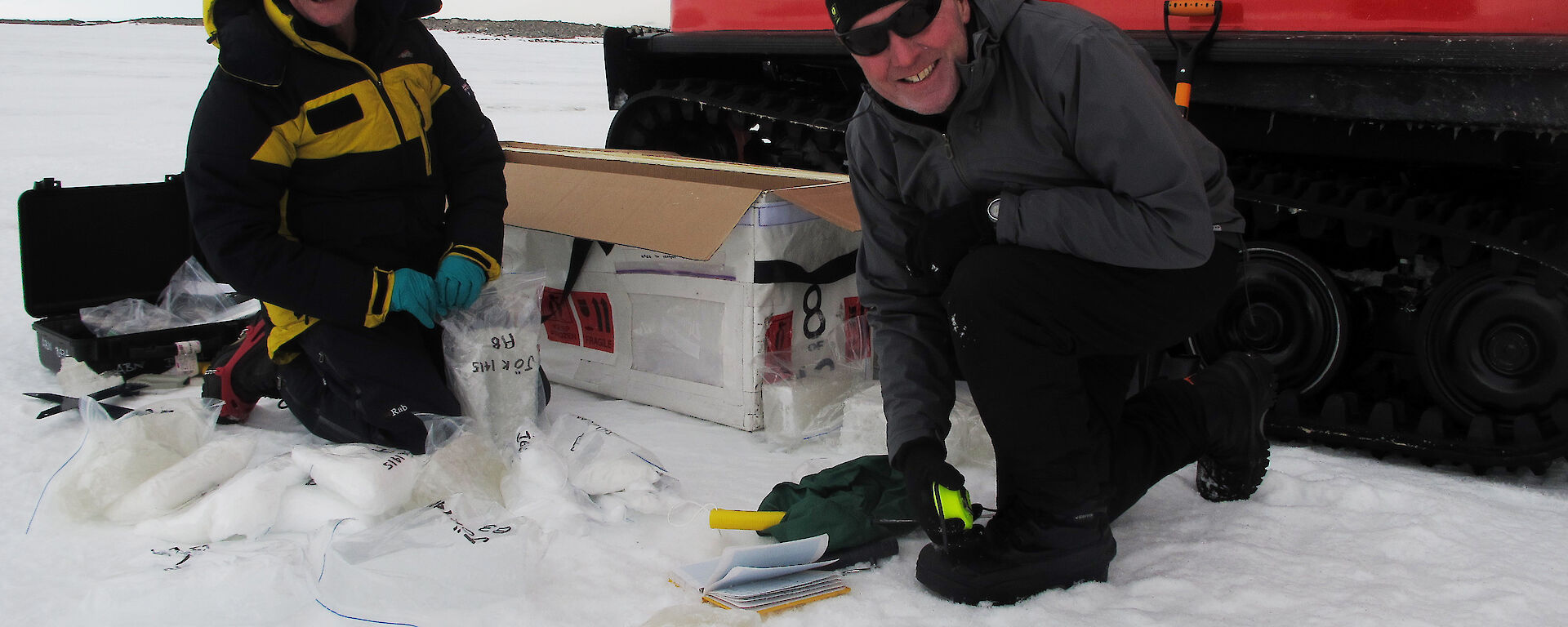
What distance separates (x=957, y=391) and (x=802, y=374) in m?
0.38

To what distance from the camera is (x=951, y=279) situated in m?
1.80

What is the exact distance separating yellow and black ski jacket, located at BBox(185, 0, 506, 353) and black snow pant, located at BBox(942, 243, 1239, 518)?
1.27 m

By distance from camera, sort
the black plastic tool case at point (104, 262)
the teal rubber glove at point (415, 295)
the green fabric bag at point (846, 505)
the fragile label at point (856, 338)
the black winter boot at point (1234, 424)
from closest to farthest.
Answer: the green fabric bag at point (846, 505), the black winter boot at point (1234, 424), the teal rubber glove at point (415, 295), the fragile label at point (856, 338), the black plastic tool case at point (104, 262)

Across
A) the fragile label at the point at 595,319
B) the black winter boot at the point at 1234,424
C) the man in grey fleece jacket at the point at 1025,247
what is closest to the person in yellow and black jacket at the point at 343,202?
the fragile label at the point at 595,319

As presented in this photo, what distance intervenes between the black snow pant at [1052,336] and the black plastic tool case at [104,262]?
2.29 m

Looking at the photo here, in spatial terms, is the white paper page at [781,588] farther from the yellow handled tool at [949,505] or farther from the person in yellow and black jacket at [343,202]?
the person in yellow and black jacket at [343,202]

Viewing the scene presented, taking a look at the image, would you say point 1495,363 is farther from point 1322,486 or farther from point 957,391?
point 957,391

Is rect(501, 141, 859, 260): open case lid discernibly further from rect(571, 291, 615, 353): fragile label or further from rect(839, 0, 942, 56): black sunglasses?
rect(839, 0, 942, 56): black sunglasses

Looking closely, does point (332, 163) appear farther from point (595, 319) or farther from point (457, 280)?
point (595, 319)

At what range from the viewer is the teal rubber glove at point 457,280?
2428 millimetres

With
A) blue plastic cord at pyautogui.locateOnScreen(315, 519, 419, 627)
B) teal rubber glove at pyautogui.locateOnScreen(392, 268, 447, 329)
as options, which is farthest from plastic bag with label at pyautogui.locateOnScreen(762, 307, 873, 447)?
blue plastic cord at pyautogui.locateOnScreen(315, 519, 419, 627)

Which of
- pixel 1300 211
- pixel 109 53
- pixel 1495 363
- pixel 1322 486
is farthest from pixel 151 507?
pixel 109 53

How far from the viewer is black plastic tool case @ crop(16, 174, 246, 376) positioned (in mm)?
2975

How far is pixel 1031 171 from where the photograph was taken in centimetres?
174
